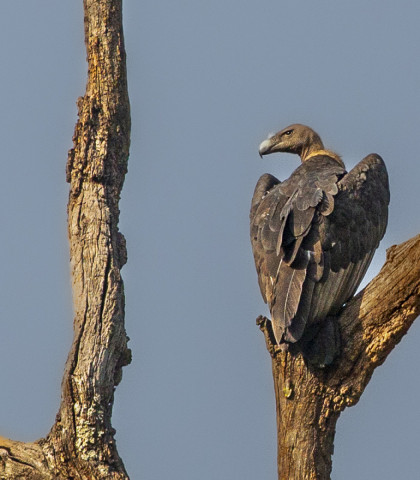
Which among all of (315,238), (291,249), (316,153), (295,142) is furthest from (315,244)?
(295,142)

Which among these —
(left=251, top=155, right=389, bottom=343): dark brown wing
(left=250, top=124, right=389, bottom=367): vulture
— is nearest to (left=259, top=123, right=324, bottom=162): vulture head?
(left=250, top=124, right=389, bottom=367): vulture

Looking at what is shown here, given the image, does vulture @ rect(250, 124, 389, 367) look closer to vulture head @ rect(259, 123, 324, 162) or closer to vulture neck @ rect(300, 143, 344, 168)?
vulture neck @ rect(300, 143, 344, 168)

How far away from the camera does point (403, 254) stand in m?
7.04

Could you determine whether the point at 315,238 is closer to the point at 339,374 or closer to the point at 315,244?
the point at 315,244

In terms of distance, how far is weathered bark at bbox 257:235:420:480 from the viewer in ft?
23.3

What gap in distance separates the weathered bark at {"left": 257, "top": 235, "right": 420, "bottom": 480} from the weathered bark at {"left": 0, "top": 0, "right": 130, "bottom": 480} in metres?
1.21

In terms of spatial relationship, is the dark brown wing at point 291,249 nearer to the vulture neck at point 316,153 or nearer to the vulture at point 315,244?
the vulture at point 315,244

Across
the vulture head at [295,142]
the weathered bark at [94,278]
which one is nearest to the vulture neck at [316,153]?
the vulture head at [295,142]

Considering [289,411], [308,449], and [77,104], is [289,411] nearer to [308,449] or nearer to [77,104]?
[308,449]

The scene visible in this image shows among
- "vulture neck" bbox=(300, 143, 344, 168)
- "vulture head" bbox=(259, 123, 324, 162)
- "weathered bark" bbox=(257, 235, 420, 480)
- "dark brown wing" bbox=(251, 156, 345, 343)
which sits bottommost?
"weathered bark" bbox=(257, 235, 420, 480)

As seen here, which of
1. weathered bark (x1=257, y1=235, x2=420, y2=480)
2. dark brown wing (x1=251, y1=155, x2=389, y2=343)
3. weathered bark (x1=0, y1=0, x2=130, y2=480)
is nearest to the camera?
weathered bark (x1=0, y1=0, x2=130, y2=480)

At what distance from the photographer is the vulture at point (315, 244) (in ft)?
24.6

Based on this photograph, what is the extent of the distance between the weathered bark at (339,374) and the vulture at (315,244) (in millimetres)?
127

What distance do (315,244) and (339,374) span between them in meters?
1.09
